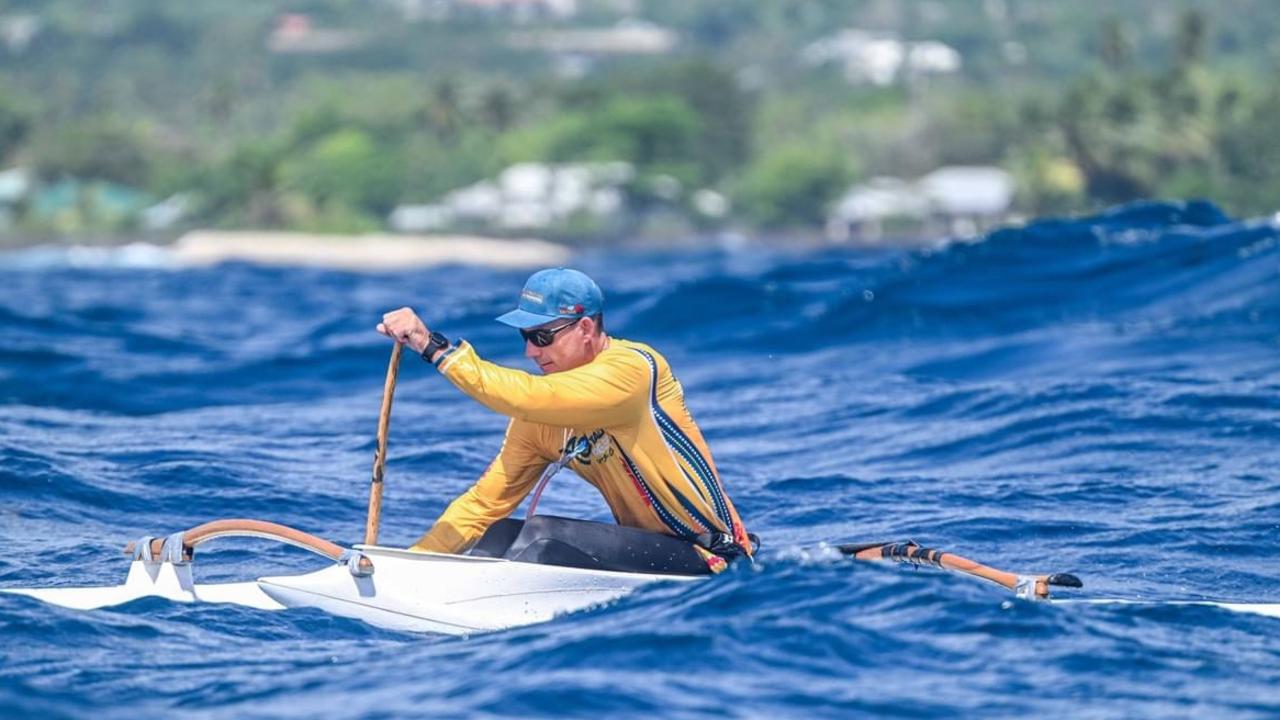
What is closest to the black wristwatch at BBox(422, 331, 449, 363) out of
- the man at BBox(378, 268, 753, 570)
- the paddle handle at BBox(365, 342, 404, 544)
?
the man at BBox(378, 268, 753, 570)

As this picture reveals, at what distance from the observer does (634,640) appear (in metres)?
8.51

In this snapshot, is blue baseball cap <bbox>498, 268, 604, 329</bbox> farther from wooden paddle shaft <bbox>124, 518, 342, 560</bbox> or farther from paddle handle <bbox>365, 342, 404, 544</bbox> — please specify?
wooden paddle shaft <bbox>124, 518, 342, 560</bbox>

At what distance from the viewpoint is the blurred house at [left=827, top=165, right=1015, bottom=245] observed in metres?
117

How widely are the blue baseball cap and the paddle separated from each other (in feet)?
6.52

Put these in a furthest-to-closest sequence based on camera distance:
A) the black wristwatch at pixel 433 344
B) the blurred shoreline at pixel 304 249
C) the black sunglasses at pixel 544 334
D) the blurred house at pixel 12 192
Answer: the blurred house at pixel 12 192 < the blurred shoreline at pixel 304 249 < the black sunglasses at pixel 544 334 < the black wristwatch at pixel 433 344

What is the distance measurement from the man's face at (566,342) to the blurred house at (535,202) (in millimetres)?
107515

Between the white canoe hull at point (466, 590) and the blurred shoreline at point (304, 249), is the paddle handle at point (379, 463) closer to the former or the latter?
the white canoe hull at point (466, 590)

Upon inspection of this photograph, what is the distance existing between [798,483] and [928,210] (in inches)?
4196

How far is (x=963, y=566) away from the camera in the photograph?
30.9 ft

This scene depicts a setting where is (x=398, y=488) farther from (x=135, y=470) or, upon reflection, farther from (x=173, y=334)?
(x=173, y=334)

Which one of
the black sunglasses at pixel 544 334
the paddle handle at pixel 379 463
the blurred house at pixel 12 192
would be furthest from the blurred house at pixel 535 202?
the black sunglasses at pixel 544 334

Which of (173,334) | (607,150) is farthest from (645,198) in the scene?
(173,334)

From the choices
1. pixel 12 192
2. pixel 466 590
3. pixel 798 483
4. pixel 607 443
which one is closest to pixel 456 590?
pixel 466 590

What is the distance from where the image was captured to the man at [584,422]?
8594 mm
